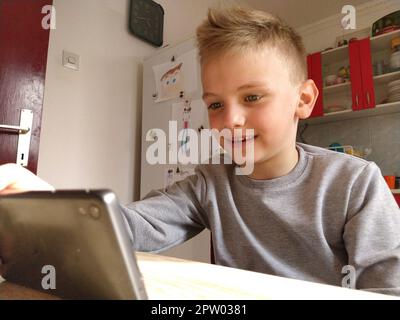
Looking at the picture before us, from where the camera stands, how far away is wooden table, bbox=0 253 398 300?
Result: 25cm

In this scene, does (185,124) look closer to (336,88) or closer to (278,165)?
(278,165)

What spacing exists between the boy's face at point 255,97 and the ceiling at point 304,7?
2.31 meters

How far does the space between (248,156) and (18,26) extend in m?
1.20

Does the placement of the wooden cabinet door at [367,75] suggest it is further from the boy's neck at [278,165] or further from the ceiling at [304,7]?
the boy's neck at [278,165]

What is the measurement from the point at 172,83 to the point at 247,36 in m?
1.15

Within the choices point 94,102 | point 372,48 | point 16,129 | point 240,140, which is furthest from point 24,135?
point 372,48

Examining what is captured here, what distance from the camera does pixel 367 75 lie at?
2.15 m

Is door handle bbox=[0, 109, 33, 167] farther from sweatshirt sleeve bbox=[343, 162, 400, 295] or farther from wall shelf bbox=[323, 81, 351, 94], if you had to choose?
wall shelf bbox=[323, 81, 351, 94]

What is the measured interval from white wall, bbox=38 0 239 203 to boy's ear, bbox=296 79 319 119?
1289 mm

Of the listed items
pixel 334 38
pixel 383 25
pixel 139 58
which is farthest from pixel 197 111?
pixel 334 38

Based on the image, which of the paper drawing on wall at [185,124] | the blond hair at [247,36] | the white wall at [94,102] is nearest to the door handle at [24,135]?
the white wall at [94,102]

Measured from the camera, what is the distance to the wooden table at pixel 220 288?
25cm

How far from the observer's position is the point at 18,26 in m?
1.25

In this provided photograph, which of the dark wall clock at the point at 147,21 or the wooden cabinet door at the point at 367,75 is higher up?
the dark wall clock at the point at 147,21
